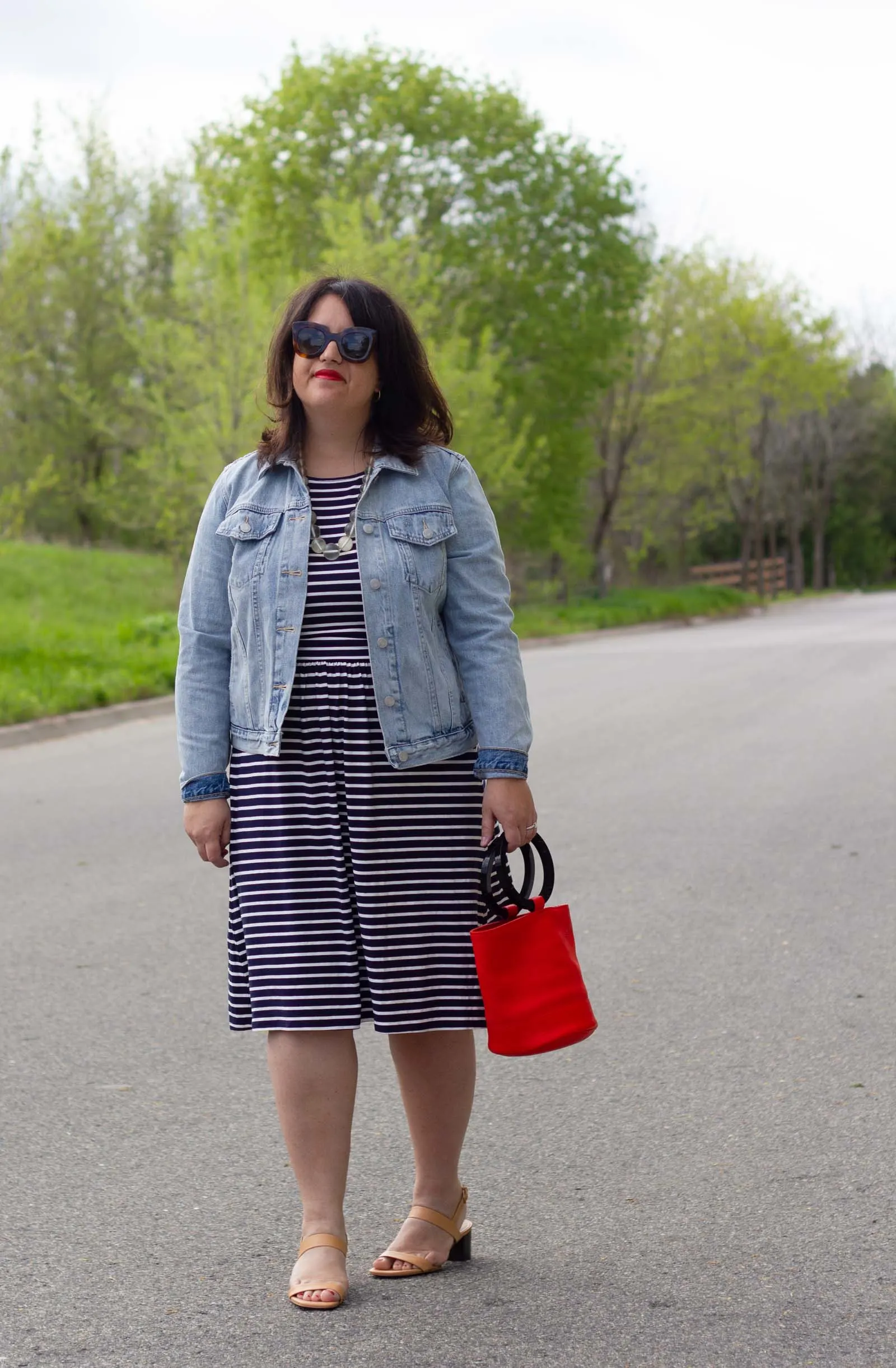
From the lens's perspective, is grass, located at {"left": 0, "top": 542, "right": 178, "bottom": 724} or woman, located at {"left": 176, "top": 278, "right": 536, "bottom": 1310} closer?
woman, located at {"left": 176, "top": 278, "right": 536, "bottom": 1310}

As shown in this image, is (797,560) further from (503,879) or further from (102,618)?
(503,879)

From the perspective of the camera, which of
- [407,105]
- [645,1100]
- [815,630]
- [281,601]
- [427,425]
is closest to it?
[281,601]

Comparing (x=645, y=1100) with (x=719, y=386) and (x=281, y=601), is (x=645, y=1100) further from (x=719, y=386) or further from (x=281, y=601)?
(x=719, y=386)

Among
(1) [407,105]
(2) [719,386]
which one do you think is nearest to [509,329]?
(1) [407,105]

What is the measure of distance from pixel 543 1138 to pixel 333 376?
1993mm

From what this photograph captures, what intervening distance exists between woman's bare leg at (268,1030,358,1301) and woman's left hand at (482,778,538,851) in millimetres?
487

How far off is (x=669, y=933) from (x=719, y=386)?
41050 millimetres

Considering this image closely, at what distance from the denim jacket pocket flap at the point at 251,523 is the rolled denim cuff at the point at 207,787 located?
46 centimetres

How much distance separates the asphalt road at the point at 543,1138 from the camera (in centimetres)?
308

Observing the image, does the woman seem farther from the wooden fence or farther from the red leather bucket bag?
the wooden fence

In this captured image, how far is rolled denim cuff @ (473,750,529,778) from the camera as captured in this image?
128 inches

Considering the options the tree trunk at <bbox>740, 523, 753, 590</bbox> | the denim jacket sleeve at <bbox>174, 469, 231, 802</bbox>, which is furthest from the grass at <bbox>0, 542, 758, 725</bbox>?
the denim jacket sleeve at <bbox>174, 469, 231, 802</bbox>

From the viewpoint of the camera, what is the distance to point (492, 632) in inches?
130

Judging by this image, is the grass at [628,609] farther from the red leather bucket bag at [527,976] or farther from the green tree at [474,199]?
the red leather bucket bag at [527,976]
